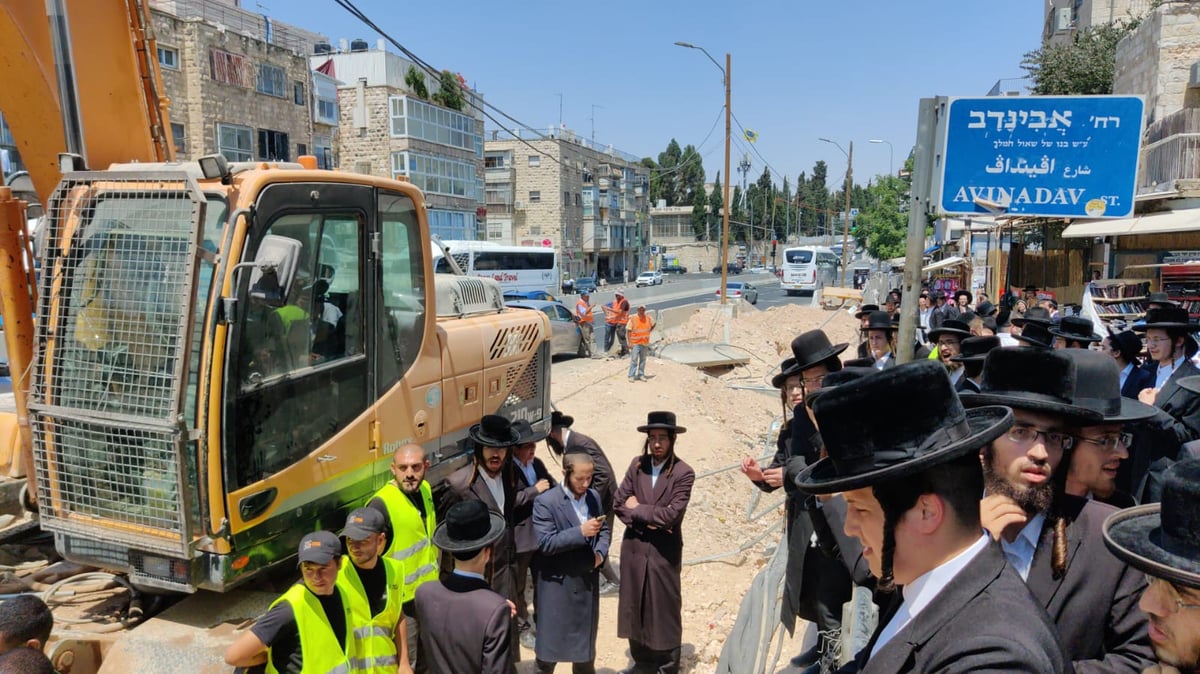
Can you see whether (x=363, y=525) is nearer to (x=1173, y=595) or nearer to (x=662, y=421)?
(x=662, y=421)

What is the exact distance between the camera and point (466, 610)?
11.9 feet

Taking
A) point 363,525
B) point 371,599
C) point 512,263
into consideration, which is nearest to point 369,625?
point 371,599

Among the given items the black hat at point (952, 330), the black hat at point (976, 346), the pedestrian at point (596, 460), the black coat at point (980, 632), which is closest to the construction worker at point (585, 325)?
the black hat at point (952, 330)

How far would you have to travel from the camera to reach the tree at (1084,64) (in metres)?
26.1

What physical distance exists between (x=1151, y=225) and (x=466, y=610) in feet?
43.8

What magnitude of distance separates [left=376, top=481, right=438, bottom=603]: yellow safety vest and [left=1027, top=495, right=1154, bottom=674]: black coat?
323 centimetres

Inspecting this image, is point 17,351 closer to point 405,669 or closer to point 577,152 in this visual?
point 405,669

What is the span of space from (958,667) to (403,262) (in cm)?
445

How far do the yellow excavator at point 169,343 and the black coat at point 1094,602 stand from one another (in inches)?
136

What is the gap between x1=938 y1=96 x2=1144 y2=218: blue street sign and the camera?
17.1 feet

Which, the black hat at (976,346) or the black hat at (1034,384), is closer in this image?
the black hat at (1034,384)

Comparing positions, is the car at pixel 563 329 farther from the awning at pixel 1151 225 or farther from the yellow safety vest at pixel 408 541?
the yellow safety vest at pixel 408 541

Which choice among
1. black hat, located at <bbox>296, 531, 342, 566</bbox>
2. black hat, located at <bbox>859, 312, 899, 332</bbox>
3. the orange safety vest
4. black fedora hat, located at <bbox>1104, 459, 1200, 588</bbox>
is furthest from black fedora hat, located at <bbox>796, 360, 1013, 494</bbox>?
the orange safety vest

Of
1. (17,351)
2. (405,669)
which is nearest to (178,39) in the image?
(17,351)
